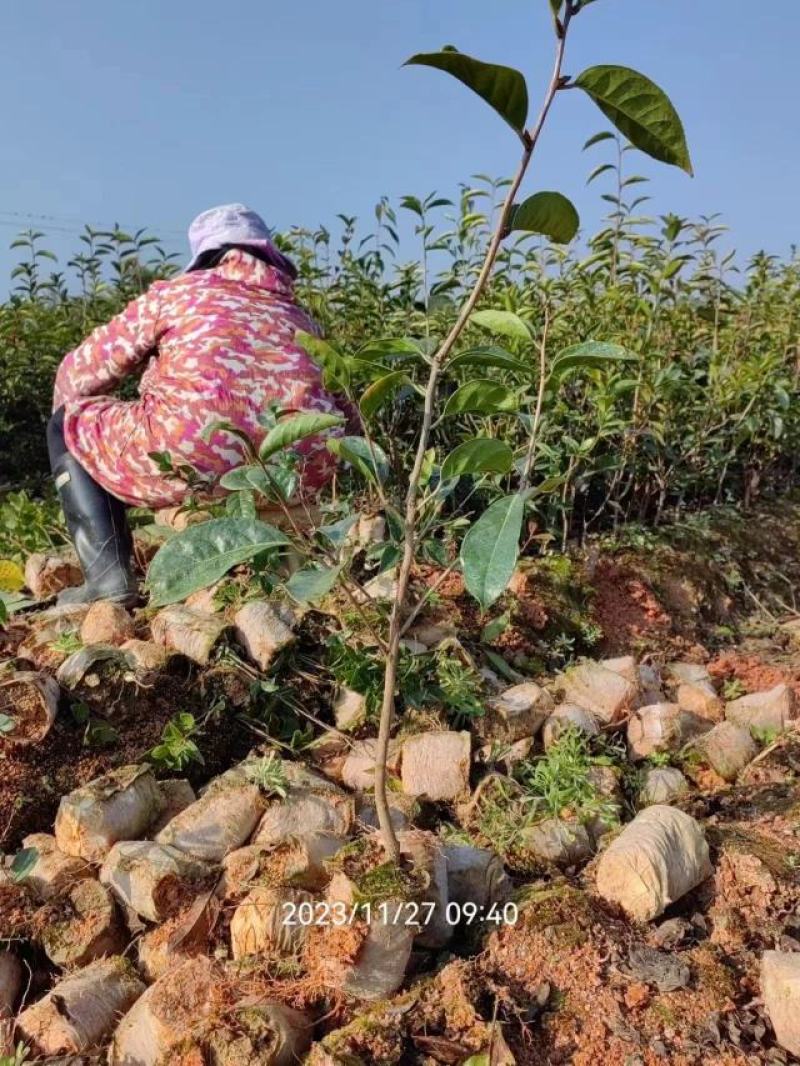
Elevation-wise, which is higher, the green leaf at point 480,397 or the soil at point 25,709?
the green leaf at point 480,397

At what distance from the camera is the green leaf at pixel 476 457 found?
1.22 meters

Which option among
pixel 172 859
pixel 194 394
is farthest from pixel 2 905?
pixel 194 394

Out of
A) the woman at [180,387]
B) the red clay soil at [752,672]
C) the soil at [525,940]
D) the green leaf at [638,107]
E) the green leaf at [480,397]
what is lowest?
the red clay soil at [752,672]

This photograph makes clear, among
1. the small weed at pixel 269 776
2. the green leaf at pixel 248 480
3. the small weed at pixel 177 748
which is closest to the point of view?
the green leaf at pixel 248 480

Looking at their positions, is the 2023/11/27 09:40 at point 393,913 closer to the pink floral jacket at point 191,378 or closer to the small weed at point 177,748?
the small weed at point 177,748

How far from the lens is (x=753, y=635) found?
10.4ft

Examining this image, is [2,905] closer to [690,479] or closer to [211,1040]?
[211,1040]

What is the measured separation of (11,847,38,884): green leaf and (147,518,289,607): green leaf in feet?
2.02

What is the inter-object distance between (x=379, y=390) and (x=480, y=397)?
0.51 ft

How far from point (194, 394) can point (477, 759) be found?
47.3 inches

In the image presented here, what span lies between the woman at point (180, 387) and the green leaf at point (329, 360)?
3.34 feet

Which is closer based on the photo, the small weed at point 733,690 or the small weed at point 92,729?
the small weed at point 92,729

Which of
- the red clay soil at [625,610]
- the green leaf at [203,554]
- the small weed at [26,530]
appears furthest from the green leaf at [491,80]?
the small weed at [26,530]

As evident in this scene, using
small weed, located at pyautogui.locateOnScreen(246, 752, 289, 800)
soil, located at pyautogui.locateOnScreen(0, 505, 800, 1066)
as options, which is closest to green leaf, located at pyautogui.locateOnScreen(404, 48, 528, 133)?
soil, located at pyautogui.locateOnScreen(0, 505, 800, 1066)
